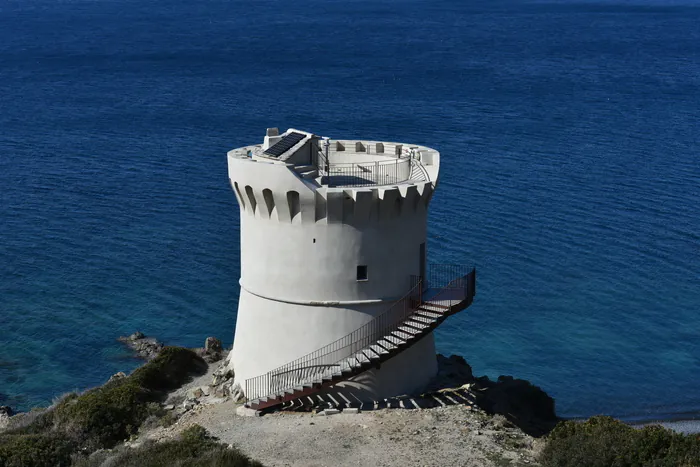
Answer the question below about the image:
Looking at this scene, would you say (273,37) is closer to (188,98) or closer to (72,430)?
(188,98)

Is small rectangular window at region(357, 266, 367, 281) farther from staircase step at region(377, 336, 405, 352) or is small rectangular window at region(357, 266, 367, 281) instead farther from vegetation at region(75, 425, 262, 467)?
vegetation at region(75, 425, 262, 467)

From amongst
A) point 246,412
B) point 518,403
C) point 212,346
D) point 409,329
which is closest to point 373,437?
point 409,329

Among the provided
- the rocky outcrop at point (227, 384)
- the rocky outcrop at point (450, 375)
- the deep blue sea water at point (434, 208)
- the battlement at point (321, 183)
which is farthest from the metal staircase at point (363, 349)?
the deep blue sea water at point (434, 208)

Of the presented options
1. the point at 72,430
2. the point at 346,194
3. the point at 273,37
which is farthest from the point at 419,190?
the point at 273,37

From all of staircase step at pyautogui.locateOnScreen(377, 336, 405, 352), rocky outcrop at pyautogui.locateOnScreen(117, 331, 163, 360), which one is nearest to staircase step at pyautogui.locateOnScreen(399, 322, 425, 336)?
staircase step at pyautogui.locateOnScreen(377, 336, 405, 352)

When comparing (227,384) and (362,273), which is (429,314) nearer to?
(362,273)
